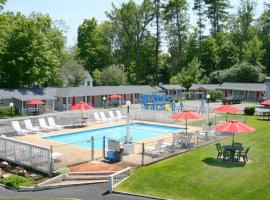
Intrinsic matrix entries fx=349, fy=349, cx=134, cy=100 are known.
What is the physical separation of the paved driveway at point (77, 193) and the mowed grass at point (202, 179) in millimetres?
714

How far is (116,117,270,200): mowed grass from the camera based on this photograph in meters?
13.3

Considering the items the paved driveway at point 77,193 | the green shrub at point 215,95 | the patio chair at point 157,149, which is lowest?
the paved driveway at point 77,193

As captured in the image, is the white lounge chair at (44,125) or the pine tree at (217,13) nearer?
the white lounge chair at (44,125)

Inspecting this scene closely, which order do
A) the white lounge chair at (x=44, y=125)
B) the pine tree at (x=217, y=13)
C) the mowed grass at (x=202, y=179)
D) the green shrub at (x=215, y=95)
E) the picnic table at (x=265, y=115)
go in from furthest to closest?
the pine tree at (x=217, y=13) < the green shrub at (x=215, y=95) < the picnic table at (x=265, y=115) < the white lounge chair at (x=44, y=125) < the mowed grass at (x=202, y=179)

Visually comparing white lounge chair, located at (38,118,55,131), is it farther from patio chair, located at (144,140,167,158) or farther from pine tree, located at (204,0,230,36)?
pine tree, located at (204,0,230,36)

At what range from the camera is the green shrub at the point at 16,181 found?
50.0 feet

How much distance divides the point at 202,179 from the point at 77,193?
5234mm

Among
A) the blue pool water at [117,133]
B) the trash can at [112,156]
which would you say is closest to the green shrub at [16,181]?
the trash can at [112,156]

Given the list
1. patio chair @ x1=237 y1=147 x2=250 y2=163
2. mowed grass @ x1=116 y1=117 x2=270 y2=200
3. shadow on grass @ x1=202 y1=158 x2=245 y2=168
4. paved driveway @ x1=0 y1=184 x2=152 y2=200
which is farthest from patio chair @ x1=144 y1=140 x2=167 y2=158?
paved driveway @ x1=0 y1=184 x2=152 y2=200

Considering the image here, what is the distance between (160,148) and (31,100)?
25.8 meters

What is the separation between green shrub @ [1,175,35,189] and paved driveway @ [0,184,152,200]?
40cm

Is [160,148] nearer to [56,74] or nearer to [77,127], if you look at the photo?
[77,127]

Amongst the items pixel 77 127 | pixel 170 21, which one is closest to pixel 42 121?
pixel 77 127

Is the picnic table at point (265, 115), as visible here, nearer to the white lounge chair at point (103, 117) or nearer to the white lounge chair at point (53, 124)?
the white lounge chair at point (103, 117)
